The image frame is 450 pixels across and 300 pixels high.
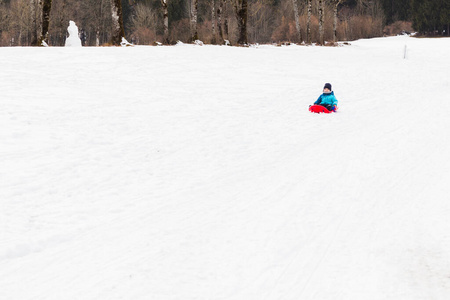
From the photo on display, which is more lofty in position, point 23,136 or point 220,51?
point 220,51

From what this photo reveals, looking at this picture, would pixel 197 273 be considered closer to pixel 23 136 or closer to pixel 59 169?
pixel 59 169

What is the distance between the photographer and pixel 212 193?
5531 millimetres

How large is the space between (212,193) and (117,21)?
14099mm

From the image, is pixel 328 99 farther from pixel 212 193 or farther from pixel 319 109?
pixel 212 193

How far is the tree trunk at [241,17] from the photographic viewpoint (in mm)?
21789

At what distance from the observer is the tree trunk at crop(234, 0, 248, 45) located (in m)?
21.8

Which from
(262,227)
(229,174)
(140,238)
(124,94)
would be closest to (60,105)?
(124,94)

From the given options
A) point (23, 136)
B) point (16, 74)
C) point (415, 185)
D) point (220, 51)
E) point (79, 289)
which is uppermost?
point (220, 51)

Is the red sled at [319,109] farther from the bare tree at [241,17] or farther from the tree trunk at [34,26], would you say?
the bare tree at [241,17]

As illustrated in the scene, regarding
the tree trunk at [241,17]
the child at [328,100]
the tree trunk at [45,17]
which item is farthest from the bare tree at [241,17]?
the child at [328,100]

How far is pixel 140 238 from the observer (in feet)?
14.1

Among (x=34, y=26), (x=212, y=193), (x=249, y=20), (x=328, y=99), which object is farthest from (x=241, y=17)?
(x=249, y=20)

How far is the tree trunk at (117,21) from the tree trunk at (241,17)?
6738mm

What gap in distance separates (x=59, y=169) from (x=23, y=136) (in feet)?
4.98
